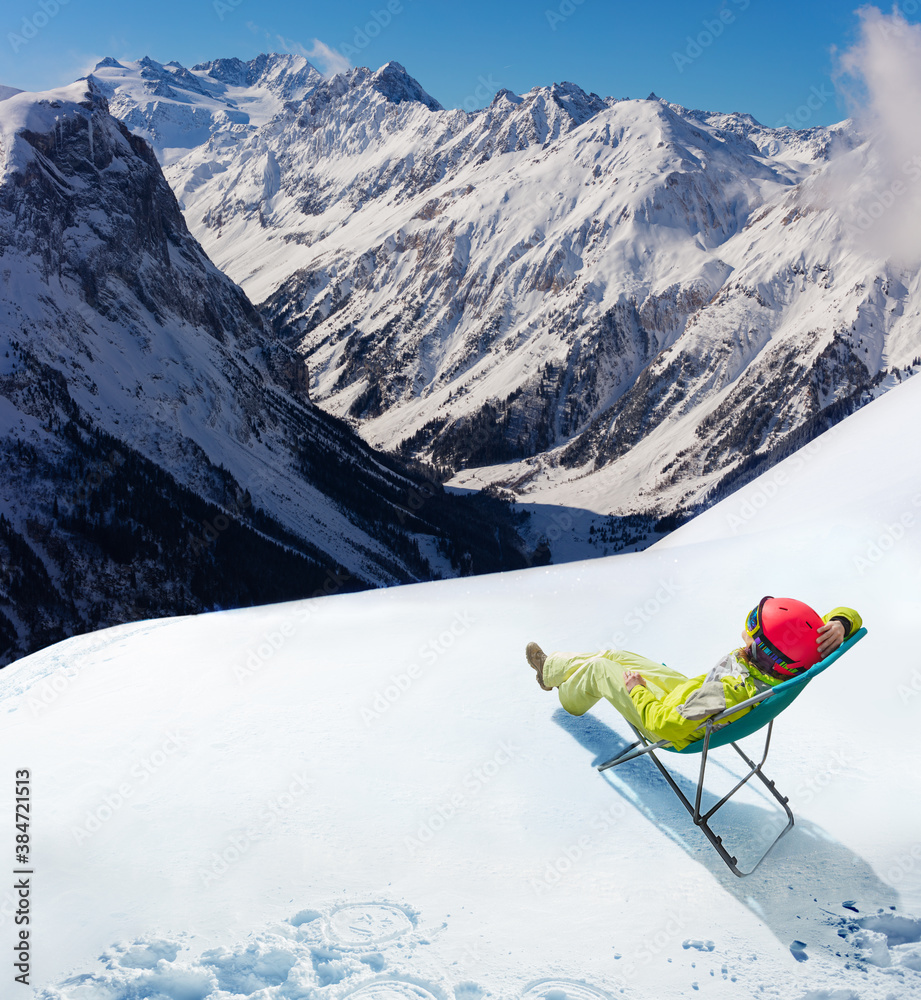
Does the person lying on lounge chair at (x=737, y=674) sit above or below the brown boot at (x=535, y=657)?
below

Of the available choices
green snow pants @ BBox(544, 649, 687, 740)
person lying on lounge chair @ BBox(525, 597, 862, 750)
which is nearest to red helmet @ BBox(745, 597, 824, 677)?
person lying on lounge chair @ BBox(525, 597, 862, 750)

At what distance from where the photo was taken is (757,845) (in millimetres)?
4953

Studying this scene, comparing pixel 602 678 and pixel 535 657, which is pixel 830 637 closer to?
pixel 602 678

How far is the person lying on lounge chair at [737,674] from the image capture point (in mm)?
4754

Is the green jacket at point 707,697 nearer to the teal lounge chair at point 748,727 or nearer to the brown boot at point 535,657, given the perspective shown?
the teal lounge chair at point 748,727

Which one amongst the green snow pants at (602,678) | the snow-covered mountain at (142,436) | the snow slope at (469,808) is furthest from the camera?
the snow-covered mountain at (142,436)

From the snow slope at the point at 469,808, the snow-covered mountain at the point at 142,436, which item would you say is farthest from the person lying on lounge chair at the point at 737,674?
the snow-covered mountain at the point at 142,436

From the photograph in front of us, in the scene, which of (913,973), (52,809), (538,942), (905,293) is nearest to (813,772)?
(913,973)

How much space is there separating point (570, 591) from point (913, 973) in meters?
4.94

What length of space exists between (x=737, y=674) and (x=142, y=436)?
9076 centimetres

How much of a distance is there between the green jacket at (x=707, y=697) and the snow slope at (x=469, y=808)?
2.37ft

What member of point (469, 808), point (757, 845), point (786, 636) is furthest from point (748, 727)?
point (469, 808)

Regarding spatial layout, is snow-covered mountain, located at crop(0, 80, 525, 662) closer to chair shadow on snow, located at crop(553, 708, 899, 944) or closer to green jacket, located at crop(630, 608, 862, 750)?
chair shadow on snow, located at crop(553, 708, 899, 944)

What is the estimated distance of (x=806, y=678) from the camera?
15.3ft
